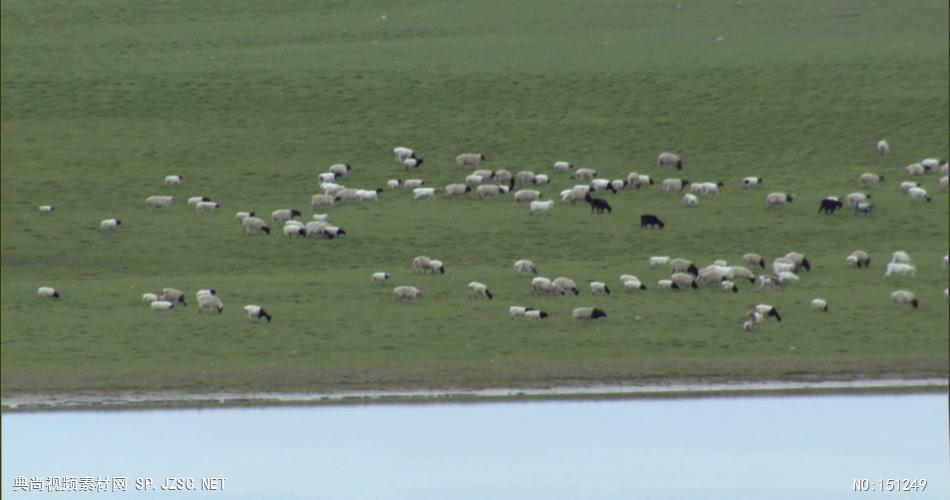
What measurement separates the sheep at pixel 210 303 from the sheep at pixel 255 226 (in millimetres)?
7465

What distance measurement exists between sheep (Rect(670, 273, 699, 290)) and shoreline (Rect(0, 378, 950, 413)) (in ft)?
20.2

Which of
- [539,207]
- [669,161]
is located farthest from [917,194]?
[539,207]

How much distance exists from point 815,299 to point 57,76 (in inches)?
1334

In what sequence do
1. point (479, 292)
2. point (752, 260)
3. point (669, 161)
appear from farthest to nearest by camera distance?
point (669, 161) < point (752, 260) < point (479, 292)

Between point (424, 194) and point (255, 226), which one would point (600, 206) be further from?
point (255, 226)

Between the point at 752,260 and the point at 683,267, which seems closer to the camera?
the point at 683,267

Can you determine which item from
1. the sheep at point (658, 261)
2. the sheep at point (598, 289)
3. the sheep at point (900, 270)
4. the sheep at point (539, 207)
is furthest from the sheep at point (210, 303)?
the sheep at point (900, 270)

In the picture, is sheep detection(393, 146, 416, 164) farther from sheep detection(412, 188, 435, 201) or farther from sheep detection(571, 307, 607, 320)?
sheep detection(571, 307, 607, 320)

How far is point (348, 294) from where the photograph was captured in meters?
39.0

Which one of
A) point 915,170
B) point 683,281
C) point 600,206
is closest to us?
point 683,281

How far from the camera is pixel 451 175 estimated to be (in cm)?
5194

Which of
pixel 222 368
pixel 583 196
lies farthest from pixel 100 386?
pixel 583 196

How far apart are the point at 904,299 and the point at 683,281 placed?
4827 mm

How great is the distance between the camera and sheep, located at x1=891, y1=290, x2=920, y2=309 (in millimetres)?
36812
